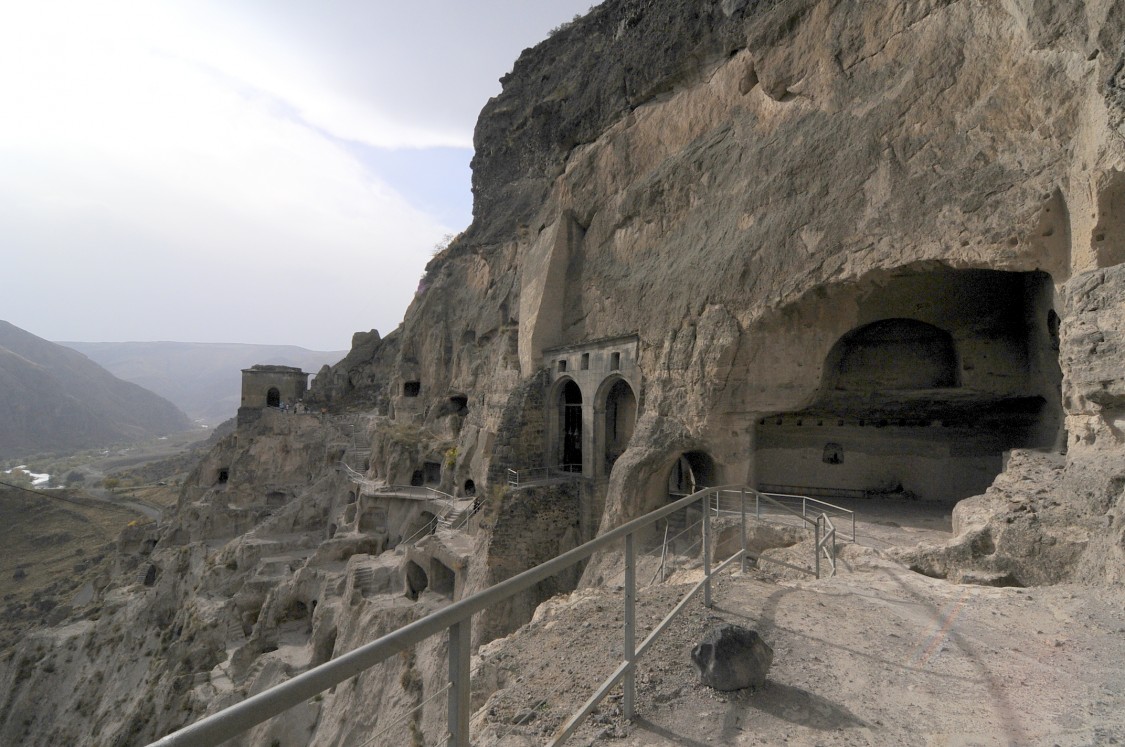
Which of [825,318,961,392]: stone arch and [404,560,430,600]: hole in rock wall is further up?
[825,318,961,392]: stone arch

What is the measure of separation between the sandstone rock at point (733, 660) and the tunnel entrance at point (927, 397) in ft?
36.2

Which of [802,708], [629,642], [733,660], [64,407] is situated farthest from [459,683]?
[64,407]

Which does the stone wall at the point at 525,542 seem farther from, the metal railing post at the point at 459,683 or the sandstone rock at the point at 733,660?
the metal railing post at the point at 459,683

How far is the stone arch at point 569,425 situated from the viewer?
19203 mm

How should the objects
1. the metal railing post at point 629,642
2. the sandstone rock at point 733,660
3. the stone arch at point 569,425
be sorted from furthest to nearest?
the stone arch at point 569,425 → the sandstone rock at point 733,660 → the metal railing post at point 629,642

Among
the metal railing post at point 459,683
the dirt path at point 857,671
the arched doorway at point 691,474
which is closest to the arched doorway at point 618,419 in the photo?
the arched doorway at point 691,474

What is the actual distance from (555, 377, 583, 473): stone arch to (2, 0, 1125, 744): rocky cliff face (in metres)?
0.19

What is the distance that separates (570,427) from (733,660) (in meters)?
16.9

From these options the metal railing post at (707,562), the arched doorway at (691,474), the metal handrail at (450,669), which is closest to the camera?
the metal handrail at (450,669)

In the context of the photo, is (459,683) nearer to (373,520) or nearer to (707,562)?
(707,562)

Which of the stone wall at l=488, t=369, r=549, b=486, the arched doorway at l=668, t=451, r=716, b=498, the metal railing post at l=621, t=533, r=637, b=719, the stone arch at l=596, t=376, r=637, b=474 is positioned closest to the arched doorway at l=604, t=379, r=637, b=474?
the stone arch at l=596, t=376, r=637, b=474

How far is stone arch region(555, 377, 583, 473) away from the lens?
19.2 m

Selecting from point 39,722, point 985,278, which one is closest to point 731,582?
point 985,278

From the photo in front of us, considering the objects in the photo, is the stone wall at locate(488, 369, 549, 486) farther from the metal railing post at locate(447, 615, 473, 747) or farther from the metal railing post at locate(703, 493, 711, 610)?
the metal railing post at locate(447, 615, 473, 747)
